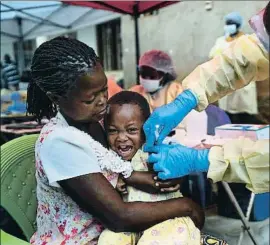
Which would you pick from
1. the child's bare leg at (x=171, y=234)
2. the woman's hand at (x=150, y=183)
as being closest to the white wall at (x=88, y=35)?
the woman's hand at (x=150, y=183)

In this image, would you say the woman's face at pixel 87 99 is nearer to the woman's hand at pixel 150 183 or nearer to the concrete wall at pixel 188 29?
the woman's hand at pixel 150 183

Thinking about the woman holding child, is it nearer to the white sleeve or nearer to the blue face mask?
the white sleeve

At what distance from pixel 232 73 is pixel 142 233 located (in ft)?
2.43

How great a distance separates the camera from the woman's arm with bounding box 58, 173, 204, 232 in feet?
4.46

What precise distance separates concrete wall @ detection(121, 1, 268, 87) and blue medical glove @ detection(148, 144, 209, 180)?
4324mm

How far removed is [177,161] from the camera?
1.50 meters

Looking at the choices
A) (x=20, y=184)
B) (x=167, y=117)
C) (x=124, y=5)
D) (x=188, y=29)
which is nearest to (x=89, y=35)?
(x=188, y=29)

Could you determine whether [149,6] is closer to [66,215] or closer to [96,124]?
[96,124]

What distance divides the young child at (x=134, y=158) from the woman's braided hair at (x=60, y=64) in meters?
0.30

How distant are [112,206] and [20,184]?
656mm

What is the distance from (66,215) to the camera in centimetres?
145

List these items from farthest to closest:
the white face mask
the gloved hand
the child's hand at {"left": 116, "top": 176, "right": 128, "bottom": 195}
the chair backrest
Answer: the white face mask < the chair backrest < the gloved hand < the child's hand at {"left": 116, "top": 176, "right": 128, "bottom": 195}

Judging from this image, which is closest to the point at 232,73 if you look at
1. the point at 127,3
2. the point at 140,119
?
the point at 140,119

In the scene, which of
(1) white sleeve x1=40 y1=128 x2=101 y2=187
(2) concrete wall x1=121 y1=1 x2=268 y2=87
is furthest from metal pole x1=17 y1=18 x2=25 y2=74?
(1) white sleeve x1=40 y1=128 x2=101 y2=187
